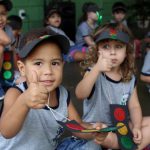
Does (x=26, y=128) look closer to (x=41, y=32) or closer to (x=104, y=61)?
(x=41, y=32)

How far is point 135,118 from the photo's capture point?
8.84ft

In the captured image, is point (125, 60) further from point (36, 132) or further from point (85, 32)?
point (85, 32)

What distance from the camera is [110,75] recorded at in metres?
2.67

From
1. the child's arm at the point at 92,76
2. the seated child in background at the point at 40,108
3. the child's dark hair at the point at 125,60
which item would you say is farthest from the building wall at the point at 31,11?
the seated child in background at the point at 40,108

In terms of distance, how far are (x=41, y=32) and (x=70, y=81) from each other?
9.77 feet

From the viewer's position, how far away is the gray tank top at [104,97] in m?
2.63

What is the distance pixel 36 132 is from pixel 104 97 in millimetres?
789

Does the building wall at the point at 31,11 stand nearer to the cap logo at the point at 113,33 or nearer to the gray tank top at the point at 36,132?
the cap logo at the point at 113,33

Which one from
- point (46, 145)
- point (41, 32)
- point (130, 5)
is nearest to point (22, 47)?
point (41, 32)

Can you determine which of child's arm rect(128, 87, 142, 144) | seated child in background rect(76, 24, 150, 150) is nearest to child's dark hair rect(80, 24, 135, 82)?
seated child in background rect(76, 24, 150, 150)

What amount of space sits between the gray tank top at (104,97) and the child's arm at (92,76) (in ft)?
0.50

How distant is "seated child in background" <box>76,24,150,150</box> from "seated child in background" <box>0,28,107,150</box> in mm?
473

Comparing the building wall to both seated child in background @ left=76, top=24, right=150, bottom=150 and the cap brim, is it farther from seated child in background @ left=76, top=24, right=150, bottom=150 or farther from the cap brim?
the cap brim

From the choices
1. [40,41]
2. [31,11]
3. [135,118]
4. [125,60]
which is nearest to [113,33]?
[125,60]
